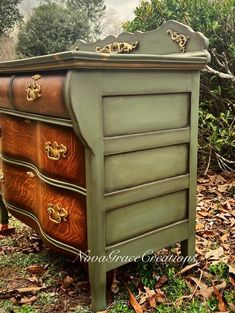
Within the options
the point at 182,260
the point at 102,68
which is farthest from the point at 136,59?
the point at 182,260

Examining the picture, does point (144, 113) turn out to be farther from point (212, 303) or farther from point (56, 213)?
point (212, 303)

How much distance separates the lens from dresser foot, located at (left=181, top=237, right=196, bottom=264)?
189 cm

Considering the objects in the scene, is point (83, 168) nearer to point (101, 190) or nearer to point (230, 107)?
point (101, 190)

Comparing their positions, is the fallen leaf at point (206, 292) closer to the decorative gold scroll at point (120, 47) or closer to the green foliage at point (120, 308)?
the green foliage at point (120, 308)

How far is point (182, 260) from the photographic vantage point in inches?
75.3

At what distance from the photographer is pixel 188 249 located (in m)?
1.89

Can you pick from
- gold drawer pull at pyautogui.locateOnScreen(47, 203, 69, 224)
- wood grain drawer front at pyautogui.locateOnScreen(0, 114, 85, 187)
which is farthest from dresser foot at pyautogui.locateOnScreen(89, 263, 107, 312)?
wood grain drawer front at pyautogui.locateOnScreen(0, 114, 85, 187)

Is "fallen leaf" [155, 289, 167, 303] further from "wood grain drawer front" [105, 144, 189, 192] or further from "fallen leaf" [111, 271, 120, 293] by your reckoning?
"wood grain drawer front" [105, 144, 189, 192]

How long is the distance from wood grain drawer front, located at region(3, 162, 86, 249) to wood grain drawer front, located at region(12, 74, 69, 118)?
34 cm

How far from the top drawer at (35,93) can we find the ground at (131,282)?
83 centimetres

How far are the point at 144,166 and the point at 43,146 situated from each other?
47 cm

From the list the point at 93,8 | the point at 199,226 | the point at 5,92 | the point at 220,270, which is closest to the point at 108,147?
the point at 5,92

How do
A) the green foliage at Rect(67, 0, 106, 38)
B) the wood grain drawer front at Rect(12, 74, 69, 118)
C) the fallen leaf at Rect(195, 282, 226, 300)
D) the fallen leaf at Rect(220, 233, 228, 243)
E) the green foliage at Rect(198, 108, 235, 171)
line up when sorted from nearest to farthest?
the wood grain drawer front at Rect(12, 74, 69, 118) → the fallen leaf at Rect(195, 282, 226, 300) → the fallen leaf at Rect(220, 233, 228, 243) → the green foliage at Rect(198, 108, 235, 171) → the green foliage at Rect(67, 0, 106, 38)

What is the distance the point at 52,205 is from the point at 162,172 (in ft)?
1.69
